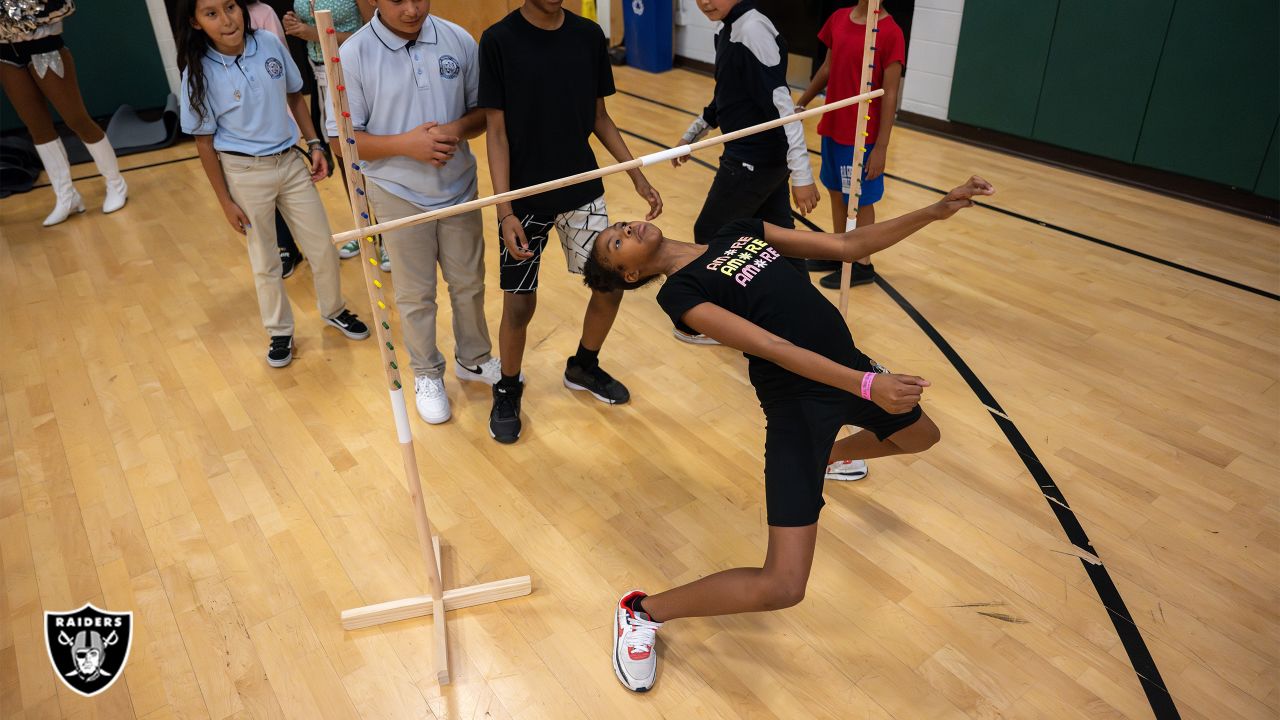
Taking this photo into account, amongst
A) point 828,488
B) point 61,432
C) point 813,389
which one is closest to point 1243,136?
point 828,488

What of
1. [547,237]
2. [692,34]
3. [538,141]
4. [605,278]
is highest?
[538,141]

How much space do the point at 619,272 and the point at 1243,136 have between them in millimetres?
4354

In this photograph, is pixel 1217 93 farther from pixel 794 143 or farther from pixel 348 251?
pixel 348 251

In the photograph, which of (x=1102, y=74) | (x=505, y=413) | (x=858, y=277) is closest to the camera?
(x=505, y=413)

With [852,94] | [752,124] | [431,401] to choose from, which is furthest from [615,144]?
[852,94]

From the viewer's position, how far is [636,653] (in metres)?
2.09

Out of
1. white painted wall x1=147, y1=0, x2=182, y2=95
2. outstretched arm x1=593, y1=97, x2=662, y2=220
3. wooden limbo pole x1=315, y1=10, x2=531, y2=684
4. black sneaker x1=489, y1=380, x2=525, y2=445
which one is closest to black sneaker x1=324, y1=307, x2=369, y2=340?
black sneaker x1=489, y1=380, x2=525, y2=445

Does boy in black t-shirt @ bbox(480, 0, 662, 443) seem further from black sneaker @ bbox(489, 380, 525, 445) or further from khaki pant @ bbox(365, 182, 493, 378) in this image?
khaki pant @ bbox(365, 182, 493, 378)

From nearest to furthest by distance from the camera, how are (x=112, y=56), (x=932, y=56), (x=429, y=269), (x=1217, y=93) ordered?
1. (x=429, y=269)
2. (x=1217, y=93)
3. (x=932, y=56)
4. (x=112, y=56)

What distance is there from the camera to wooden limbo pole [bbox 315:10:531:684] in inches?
68.5

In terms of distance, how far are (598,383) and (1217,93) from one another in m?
4.08

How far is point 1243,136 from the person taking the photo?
4648mm

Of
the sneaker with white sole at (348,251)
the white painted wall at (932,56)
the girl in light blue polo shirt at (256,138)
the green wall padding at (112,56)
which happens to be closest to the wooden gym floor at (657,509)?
the girl in light blue polo shirt at (256,138)

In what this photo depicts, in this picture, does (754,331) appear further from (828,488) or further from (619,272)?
(828,488)
